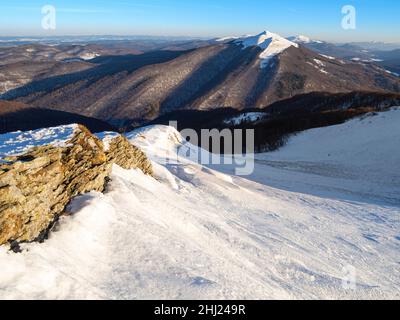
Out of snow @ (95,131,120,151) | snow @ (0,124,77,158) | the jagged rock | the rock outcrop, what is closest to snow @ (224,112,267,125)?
the jagged rock

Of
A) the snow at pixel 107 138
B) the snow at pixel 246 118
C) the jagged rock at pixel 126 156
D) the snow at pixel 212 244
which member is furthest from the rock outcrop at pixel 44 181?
the snow at pixel 246 118

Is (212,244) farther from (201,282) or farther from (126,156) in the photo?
(126,156)

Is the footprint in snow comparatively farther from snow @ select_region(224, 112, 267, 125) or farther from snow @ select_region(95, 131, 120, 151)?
snow @ select_region(224, 112, 267, 125)

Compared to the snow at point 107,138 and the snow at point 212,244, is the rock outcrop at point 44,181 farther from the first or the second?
the snow at point 107,138

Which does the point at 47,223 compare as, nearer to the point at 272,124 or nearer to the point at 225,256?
the point at 225,256

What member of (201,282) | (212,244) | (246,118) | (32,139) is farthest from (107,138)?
(246,118)

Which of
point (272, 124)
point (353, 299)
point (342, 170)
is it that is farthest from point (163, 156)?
point (272, 124)
